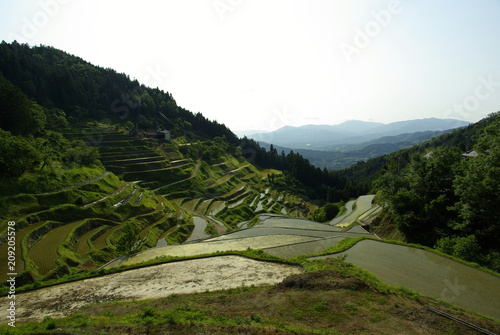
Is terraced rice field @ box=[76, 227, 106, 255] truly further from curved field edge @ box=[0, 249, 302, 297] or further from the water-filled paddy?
curved field edge @ box=[0, 249, 302, 297]

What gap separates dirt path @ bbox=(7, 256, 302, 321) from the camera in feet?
51.2

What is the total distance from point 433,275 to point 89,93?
410ft

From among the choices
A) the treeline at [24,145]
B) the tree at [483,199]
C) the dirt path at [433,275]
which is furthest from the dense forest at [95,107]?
the tree at [483,199]

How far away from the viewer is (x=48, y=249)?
2345cm

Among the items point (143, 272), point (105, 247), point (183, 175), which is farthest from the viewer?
point (183, 175)

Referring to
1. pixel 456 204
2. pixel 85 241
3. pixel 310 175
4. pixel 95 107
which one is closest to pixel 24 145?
pixel 85 241

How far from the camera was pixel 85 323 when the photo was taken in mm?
10883

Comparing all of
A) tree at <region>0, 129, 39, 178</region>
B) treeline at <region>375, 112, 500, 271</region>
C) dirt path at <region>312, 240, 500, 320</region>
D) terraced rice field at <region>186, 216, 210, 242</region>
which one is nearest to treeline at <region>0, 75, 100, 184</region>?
tree at <region>0, 129, 39, 178</region>

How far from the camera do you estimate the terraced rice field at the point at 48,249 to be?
21172mm

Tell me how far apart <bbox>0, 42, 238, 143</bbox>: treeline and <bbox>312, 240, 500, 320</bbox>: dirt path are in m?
96.5

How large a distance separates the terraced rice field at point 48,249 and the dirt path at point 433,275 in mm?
24547

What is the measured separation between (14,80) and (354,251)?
114544 mm

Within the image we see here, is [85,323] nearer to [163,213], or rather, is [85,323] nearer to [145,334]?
[145,334]

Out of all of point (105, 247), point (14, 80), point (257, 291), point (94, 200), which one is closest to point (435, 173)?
point (257, 291)
